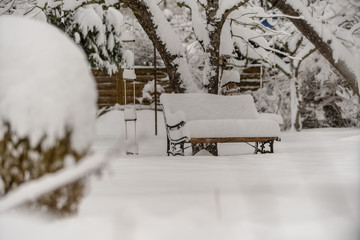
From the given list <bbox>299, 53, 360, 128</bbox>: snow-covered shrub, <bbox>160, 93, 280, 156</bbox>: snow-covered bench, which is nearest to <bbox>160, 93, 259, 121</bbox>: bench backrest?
<bbox>160, 93, 280, 156</bbox>: snow-covered bench

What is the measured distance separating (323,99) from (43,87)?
11.7 metres

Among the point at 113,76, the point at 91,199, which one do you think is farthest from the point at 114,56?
the point at 91,199

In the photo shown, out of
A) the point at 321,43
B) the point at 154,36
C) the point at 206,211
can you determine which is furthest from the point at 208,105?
the point at 206,211

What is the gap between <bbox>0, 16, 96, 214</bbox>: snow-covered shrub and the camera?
1531 millimetres

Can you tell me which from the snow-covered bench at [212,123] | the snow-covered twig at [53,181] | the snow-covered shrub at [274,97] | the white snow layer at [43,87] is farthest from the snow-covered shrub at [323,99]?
the snow-covered twig at [53,181]

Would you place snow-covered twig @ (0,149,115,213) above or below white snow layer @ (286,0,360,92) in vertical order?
below

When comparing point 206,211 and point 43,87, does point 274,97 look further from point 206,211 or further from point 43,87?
point 43,87

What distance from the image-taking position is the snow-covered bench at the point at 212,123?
5.05m

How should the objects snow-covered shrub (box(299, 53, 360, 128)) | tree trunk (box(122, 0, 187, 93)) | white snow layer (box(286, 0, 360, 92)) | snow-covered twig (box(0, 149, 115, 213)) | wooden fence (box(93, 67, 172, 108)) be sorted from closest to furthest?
snow-covered twig (box(0, 149, 115, 213)) < tree trunk (box(122, 0, 187, 93)) < white snow layer (box(286, 0, 360, 92)) < snow-covered shrub (box(299, 53, 360, 128)) < wooden fence (box(93, 67, 172, 108))

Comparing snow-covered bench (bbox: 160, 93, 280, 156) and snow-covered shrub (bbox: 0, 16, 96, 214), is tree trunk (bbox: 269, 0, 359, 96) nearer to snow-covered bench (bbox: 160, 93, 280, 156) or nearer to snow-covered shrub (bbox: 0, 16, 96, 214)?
snow-covered bench (bbox: 160, 93, 280, 156)

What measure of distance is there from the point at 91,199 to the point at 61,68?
2.38 ft

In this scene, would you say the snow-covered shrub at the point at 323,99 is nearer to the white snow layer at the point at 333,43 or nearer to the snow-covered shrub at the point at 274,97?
the snow-covered shrub at the point at 274,97

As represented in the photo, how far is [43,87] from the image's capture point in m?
1.56

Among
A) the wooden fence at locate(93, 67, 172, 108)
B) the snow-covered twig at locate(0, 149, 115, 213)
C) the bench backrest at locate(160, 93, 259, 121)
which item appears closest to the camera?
the snow-covered twig at locate(0, 149, 115, 213)
